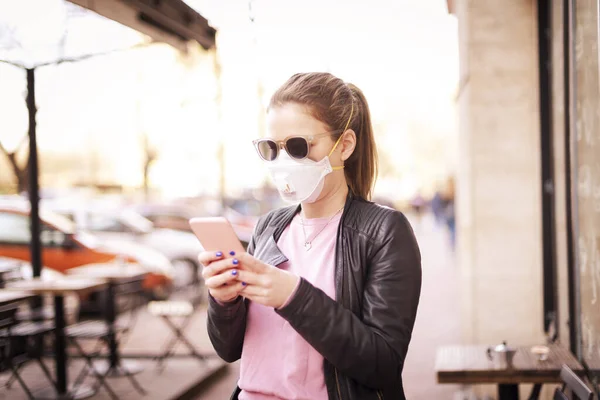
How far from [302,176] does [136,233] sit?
1156 centimetres

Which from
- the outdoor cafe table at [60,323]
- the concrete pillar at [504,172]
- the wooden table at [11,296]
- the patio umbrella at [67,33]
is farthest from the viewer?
the outdoor cafe table at [60,323]

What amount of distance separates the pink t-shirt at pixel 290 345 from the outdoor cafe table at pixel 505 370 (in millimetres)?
2570

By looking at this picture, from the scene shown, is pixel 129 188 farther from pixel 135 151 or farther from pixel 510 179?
pixel 510 179

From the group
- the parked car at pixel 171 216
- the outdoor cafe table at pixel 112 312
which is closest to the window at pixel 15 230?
the outdoor cafe table at pixel 112 312

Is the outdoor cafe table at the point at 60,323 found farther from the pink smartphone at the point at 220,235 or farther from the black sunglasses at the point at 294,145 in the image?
the pink smartphone at the point at 220,235

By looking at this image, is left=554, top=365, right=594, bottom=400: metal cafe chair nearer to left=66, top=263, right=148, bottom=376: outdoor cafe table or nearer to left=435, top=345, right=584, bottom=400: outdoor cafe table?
left=435, top=345, right=584, bottom=400: outdoor cafe table

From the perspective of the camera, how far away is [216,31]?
5.76m

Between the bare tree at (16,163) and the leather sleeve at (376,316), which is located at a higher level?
the bare tree at (16,163)

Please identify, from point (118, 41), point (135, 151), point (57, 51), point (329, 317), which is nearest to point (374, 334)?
point (329, 317)

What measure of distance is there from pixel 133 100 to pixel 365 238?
71.9 ft

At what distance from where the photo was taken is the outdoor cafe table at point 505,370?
4.09 meters

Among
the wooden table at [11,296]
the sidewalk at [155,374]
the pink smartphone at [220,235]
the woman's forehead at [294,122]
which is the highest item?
the woman's forehead at [294,122]

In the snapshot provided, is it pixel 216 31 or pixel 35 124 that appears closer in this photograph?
pixel 216 31

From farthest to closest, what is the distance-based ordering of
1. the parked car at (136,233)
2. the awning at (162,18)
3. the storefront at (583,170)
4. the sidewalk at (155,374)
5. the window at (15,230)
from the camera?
the parked car at (136,233), the window at (15,230), the sidewalk at (155,374), the awning at (162,18), the storefront at (583,170)
